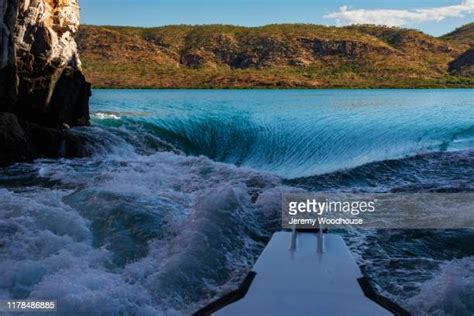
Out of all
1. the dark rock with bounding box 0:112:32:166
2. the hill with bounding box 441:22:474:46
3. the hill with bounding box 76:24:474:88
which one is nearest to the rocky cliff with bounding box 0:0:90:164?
the dark rock with bounding box 0:112:32:166

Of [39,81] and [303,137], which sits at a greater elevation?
[39,81]

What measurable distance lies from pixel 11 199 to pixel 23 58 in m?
7.36

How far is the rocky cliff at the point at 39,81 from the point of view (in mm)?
12188

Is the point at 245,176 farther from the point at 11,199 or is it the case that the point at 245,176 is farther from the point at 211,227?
the point at 11,199

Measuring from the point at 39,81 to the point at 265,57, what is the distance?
284 feet

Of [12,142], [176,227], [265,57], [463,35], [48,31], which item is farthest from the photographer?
[463,35]

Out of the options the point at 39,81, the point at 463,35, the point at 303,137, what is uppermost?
the point at 463,35

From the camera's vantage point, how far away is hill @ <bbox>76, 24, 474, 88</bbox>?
228 feet

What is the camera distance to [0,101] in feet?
40.6

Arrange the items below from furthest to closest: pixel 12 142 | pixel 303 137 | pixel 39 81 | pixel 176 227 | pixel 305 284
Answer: pixel 303 137 < pixel 39 81 < pixel 12 142 < pixel 176 227 < pixel 305 284

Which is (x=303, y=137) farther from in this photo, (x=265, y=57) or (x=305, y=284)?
(x=265, y=57)

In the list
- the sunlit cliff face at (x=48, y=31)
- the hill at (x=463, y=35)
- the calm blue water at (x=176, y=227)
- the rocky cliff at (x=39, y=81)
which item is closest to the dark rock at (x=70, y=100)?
the rocky cliff at (x=39, y=81)

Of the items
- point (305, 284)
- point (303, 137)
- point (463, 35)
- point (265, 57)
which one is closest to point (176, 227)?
point (305, 284)

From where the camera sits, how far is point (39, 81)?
14258mm
